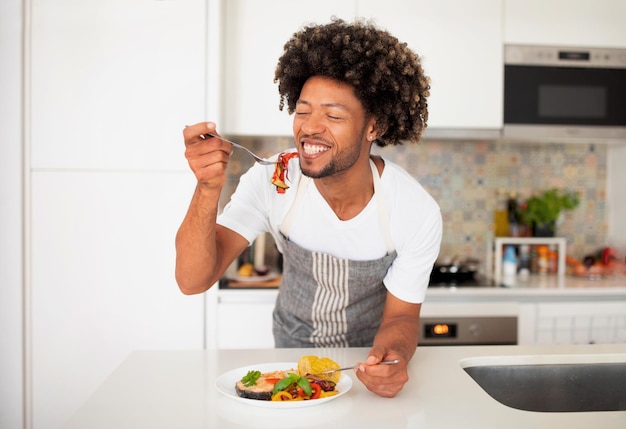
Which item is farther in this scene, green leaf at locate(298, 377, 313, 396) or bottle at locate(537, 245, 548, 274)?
bottle at locate(537, 245, 548, 274)

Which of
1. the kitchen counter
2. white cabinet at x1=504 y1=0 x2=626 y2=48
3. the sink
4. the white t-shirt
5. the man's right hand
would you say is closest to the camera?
the kitchen counter

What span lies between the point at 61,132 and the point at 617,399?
221cm

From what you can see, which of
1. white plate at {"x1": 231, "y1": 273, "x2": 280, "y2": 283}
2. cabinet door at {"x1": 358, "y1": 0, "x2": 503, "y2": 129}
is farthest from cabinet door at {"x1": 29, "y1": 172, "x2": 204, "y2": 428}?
cabinet door at {"x1": 358, "y1": 0, "x2": 503, "y2": 129}

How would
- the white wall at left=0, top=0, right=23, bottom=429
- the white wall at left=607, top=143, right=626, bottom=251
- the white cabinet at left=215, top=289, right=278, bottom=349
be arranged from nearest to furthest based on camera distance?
the white wall at left=0, top=0, right=23, bottom=429, the white cabinet at left=215, top=289, right=278, bottom=349, the white wall at left=607, top=143, right=626, bottom=251

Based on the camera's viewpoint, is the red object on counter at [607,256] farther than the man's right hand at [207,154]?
Yes

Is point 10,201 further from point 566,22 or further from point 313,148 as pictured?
point 566,22

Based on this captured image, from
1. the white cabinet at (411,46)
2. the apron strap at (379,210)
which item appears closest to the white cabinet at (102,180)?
the white cabinet at (411,46)

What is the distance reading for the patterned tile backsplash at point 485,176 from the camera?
10.6ft

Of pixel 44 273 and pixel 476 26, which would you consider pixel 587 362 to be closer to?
pixel 476 26

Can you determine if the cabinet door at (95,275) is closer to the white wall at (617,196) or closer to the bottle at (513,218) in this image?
the bottle at (513,218)

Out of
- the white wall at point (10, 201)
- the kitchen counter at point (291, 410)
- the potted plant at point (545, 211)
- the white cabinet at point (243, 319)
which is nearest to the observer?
the kitchen counter at point (291, 410)

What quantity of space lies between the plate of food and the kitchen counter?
0.09ft

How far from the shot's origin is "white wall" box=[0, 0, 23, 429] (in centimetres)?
238

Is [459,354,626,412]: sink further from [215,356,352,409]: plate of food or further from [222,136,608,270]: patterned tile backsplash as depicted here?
[222,136,608,270]: patterned tile backsplash
